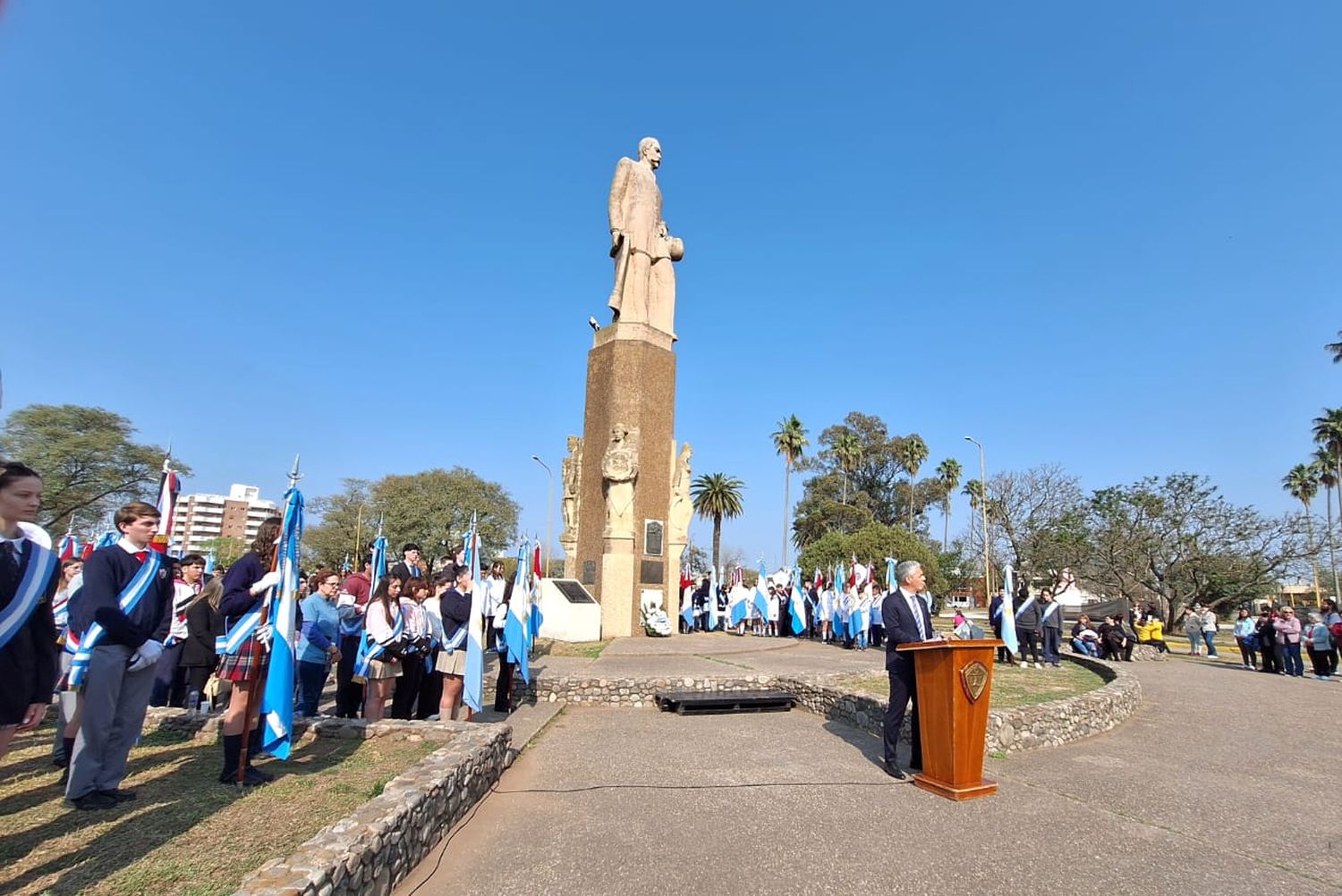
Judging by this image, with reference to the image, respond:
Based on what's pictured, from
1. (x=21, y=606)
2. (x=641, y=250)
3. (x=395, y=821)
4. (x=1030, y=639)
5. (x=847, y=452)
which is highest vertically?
(x=847, y=452)

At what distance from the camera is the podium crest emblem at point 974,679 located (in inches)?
225

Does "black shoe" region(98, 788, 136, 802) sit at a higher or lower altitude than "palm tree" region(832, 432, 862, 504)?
Answer: lower

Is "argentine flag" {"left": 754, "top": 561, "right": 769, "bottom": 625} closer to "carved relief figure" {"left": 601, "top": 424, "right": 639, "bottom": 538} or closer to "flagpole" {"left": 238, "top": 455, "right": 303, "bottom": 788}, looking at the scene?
"carved relief figure" {"left": 601, "top": 424, "right": 639, "bottom": 538}

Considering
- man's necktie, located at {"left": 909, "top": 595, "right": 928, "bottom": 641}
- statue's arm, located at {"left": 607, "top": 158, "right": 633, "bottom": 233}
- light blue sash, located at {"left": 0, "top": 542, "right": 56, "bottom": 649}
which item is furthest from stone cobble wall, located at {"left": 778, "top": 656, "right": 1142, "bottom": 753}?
statue's arm, located at {"left": 607, "top": 158, "right": 633, "bottom": 233}

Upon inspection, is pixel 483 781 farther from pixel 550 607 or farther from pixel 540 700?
pixel 550 607

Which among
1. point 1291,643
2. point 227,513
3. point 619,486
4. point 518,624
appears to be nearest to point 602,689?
point 518,624

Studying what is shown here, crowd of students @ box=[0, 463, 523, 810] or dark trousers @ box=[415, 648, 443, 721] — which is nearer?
crowd of students @ box=[0, 463, 523, 810]

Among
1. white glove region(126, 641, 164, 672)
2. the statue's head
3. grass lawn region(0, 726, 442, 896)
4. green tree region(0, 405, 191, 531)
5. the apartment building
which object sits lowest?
grass lawn region(0, 726, 442, 896)

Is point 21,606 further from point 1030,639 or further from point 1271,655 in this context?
point 1271,655

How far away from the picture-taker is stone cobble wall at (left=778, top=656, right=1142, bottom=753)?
756 centimetres

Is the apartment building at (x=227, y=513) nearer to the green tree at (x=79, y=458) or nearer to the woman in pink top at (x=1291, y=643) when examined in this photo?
the green tree at (x=79, y=458)

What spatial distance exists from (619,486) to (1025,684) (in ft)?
30.4

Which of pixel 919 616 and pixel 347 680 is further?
pixel 347 680

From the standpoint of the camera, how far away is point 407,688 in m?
7.68
